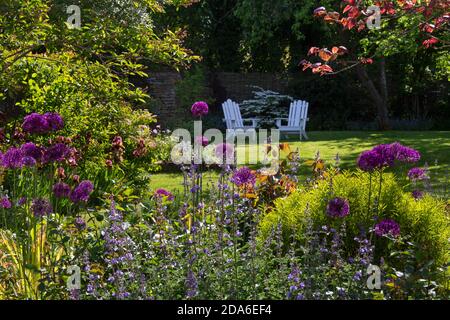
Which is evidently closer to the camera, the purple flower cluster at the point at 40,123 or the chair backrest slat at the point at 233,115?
the purple flower cluster at the point at 40,123

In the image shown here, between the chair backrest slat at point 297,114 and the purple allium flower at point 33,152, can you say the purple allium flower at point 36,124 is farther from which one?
the chair backrest slat at point 297,114

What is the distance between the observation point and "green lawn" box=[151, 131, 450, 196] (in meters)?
8.97

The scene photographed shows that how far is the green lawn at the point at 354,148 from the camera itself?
8.97m

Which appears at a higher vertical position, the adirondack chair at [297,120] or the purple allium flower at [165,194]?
the adirondack chair at [297,120]

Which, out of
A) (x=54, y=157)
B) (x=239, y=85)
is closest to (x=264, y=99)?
(x=239, y=85)

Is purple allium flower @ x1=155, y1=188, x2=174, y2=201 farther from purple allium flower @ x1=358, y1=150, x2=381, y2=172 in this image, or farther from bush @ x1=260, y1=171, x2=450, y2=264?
purple allium flower @ x1=358, y1=150, x2=381, y2=172

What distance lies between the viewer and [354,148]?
1234 cm

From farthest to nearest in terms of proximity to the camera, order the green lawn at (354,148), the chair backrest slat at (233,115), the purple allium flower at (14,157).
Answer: the chair backrest slat at (233,115)
the green lawn at (354,148)
the purple allium flower at (14,157)

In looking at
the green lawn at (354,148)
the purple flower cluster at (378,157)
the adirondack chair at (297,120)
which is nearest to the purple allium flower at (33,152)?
the purple flower cluster at (378,157)

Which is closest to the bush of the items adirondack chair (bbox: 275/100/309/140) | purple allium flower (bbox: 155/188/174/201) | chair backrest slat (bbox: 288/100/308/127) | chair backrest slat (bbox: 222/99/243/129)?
purple allium flower (bbox: 155/188/174/201)

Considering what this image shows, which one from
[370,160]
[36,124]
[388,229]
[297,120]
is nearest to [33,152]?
[36,124]

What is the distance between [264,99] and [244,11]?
237cm

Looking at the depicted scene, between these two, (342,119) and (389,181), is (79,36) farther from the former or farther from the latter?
(342,119)

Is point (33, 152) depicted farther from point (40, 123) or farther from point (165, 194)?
point (165, 194)
